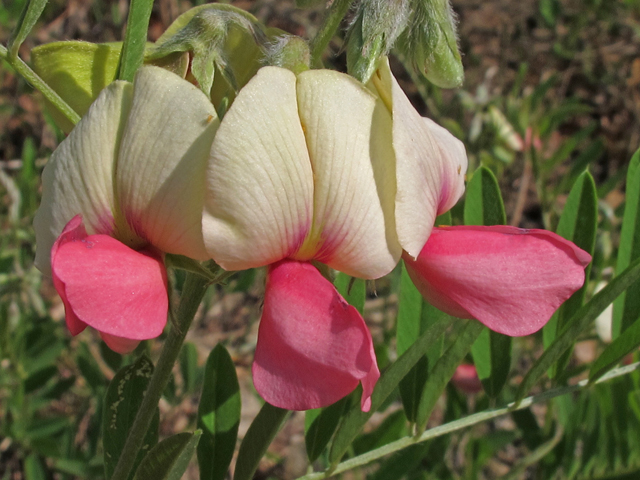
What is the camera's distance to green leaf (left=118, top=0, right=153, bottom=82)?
2.53ft

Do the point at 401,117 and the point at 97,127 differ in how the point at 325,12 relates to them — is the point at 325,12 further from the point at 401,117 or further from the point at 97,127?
the point at 97,127

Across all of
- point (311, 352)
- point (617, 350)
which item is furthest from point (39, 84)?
point (617, 350)

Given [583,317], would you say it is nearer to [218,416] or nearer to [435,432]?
[435,432]

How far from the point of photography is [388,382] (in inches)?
31.7

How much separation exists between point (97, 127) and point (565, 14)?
3.04 metres

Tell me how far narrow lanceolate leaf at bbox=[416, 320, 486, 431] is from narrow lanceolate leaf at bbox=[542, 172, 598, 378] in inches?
8.6

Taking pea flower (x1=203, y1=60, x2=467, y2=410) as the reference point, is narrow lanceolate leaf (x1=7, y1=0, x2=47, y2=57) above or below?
above

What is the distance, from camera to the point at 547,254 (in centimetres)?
73

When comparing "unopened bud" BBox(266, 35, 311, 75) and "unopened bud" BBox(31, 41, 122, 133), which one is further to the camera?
"unopened bud" BBox(31, 41, 122, 133)

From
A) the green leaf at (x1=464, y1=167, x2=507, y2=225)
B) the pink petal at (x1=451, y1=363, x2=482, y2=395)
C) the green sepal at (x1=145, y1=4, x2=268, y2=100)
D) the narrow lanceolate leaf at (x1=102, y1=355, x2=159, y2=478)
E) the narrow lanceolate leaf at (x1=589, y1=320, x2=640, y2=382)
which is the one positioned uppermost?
the green sepal at (x1=145, y1=4, x2=268, y2=100)

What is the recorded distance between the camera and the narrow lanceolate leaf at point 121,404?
956 mm

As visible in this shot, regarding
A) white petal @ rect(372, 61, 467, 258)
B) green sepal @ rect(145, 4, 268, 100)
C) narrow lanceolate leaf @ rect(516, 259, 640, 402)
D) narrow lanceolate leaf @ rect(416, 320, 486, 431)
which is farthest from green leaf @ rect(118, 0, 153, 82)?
narrow lanceolate leaf @ rect(516, 259, 640, 402)

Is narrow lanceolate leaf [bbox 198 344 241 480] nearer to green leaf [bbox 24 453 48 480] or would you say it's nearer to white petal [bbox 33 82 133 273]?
white petal [bbox 33 82 133 273]

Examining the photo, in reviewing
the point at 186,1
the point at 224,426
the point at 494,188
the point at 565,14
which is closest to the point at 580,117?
the point at 565,14
